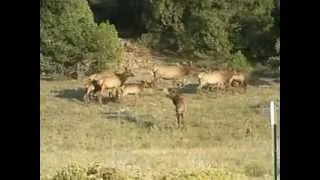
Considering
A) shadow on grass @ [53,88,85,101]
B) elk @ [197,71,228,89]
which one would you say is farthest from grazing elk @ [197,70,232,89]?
shadow on grass @ [53,88,85,101]

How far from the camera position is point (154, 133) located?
260cm

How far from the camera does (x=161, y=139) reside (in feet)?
8.52

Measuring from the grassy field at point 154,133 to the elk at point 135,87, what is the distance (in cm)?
3

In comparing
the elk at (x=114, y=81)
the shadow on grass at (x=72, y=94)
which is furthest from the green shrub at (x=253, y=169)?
the shadow on grass at (x=72, y=94)

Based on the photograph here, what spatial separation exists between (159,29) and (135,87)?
263 millimetres

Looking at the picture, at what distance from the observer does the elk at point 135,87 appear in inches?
102

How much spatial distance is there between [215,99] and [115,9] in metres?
0.56

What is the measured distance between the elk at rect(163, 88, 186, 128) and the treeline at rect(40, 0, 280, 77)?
175 millimetres

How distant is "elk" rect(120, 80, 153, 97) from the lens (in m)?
2.60

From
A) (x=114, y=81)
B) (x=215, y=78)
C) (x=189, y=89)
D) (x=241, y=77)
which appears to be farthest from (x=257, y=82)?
(x=114, y=81)

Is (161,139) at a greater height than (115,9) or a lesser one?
lesser
